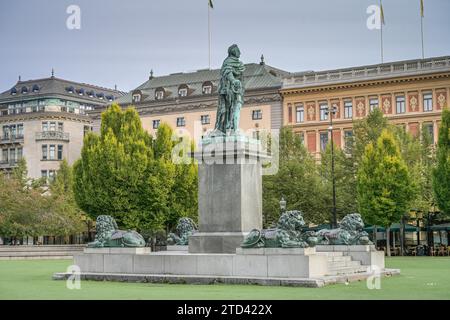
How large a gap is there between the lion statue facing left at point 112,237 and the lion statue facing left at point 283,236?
4192mm

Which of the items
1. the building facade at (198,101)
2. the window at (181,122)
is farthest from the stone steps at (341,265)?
the window at (181,122)

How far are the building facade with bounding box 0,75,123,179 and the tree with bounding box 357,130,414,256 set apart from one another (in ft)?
163

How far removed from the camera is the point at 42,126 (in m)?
96.5

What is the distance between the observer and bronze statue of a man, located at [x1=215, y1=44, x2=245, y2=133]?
2575 centimetres

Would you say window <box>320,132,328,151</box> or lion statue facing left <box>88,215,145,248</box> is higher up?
window <box>320,132,328,151</box>

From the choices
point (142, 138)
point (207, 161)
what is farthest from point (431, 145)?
point (207, 161)

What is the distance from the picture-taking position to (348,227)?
2809 cm

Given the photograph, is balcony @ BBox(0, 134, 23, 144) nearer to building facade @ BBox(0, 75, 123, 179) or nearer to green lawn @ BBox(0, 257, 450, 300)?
building facade @ BBox(0, 75, 123, 179)

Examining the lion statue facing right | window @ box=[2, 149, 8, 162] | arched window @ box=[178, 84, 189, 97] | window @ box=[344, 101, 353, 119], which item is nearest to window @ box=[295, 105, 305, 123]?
window @ box=[344, 101, 353, 119]

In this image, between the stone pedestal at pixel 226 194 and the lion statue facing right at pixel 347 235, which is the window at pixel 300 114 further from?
the stone pedestal at pixel 226 194

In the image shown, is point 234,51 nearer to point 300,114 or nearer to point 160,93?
point 300,114

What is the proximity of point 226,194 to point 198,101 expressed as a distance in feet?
191

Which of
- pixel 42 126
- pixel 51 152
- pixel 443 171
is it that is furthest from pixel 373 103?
pixel 42 126
